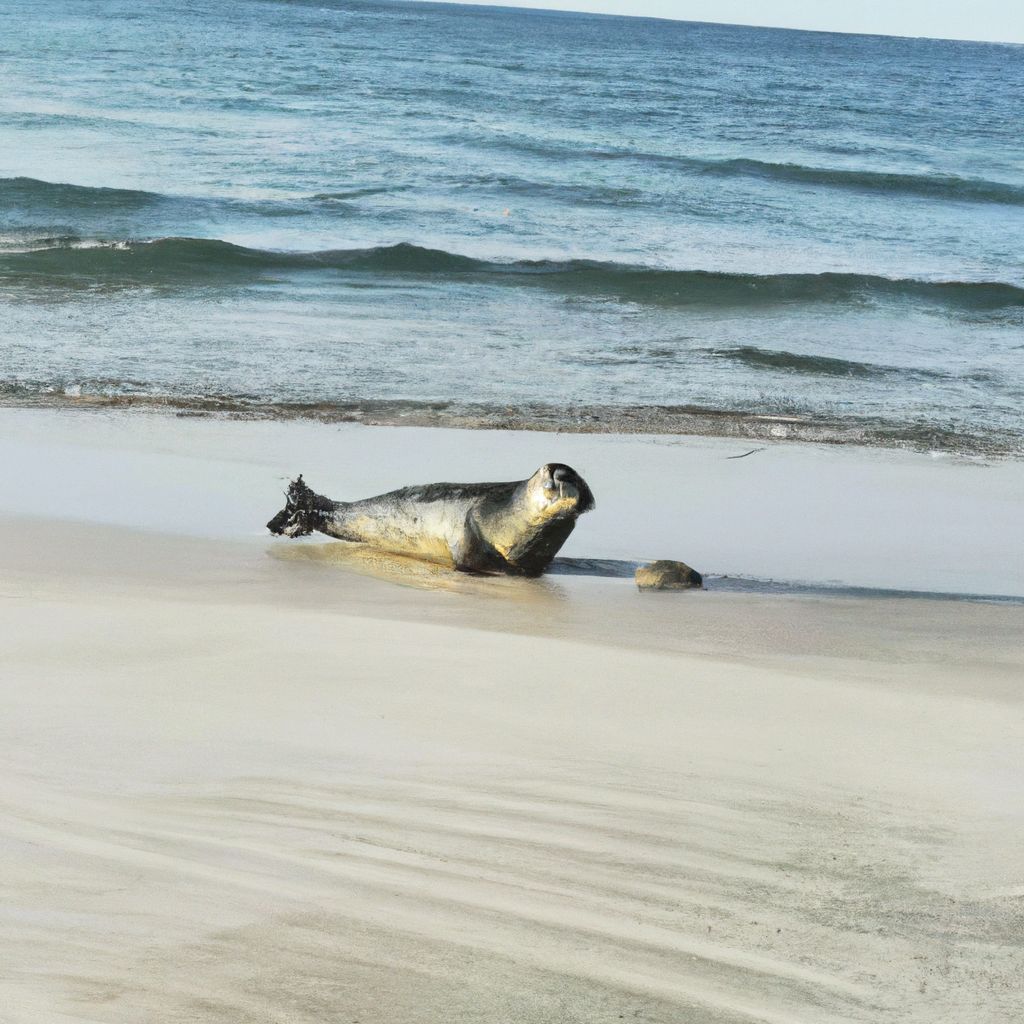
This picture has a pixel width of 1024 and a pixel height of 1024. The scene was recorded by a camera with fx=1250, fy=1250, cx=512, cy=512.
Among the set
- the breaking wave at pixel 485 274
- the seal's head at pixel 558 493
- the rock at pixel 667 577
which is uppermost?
the breaking wave at pixel 485 274

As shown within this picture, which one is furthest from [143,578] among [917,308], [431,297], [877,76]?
[877,76]

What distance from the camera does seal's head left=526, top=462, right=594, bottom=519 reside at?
4.97m

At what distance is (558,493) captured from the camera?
497 centimetres

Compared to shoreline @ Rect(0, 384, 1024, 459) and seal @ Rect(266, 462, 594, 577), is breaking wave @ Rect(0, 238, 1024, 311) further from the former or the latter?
seal @ Rect(266, 462, 594, 577)

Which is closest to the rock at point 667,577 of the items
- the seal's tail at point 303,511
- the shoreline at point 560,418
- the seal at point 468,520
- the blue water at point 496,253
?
the seal at point 468,520

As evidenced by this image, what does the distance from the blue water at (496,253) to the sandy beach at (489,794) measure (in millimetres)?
4038

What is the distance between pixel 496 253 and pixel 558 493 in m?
10.7

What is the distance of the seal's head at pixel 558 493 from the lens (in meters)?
4.97

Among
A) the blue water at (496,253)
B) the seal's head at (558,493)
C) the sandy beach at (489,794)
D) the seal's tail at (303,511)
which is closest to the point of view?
the sandy beach at (489,794)

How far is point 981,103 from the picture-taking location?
4675 cm

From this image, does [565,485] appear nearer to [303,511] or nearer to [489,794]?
[303,511]

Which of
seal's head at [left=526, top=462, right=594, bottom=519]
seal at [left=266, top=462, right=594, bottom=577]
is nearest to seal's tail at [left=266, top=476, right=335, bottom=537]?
seal at [left=266, top=462, right=594, bottom=577]

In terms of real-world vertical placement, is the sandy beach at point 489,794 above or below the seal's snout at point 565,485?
below

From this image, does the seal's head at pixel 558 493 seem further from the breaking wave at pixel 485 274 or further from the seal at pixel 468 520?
the breaking wave at pixel 485 274
